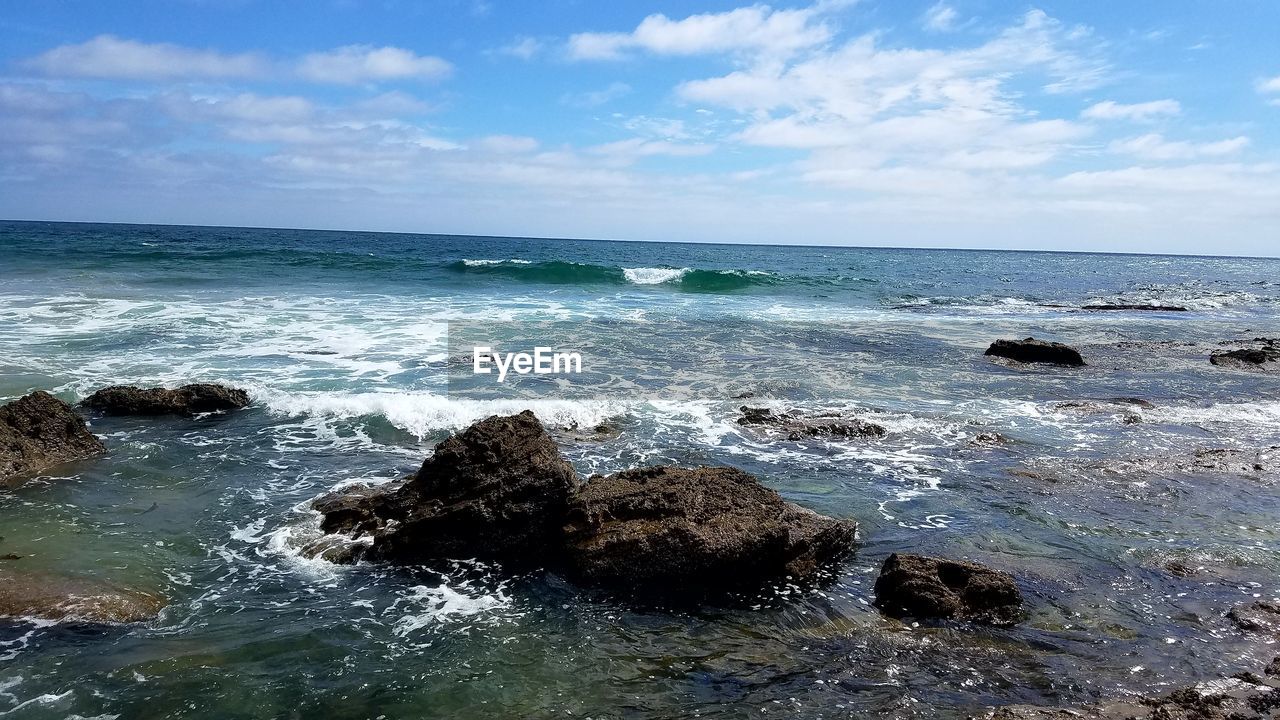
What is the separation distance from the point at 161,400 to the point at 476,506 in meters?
6.36

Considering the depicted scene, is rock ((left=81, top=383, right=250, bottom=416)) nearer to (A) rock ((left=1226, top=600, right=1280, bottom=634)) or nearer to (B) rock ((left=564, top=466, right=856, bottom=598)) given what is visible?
(B) rock ((left=564, top=466, right=856, bottom=598))

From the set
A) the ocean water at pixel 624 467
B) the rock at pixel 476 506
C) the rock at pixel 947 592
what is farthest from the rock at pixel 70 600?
the rock at pixel 947 592

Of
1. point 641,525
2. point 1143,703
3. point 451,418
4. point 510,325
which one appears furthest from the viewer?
point 510,325

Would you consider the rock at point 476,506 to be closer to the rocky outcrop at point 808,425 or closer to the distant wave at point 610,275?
the rocky outcrop at point 808,425

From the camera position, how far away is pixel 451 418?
10.4m

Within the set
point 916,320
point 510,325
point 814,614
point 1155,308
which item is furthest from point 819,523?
point 1155,308

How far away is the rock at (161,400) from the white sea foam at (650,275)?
32487mm

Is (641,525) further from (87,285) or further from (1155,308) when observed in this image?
(1155,308)

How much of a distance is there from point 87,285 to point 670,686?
2895cm

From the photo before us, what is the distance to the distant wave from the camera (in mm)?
41156

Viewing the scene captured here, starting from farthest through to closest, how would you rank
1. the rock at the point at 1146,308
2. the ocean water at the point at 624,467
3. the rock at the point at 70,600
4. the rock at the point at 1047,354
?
1. the rock at the point at 1146,308
2. the rock at the point at 1047,354
3. the rock at the point at 70,600
4. the ocean water at the point at 624,467

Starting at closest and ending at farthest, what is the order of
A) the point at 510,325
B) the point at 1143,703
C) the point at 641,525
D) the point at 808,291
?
the point at 1143,703, the point at 641,525, the point at 510,325, the point at 808,291

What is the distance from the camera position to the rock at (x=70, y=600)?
4984mm

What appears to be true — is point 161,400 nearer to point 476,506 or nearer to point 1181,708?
point 476,506
